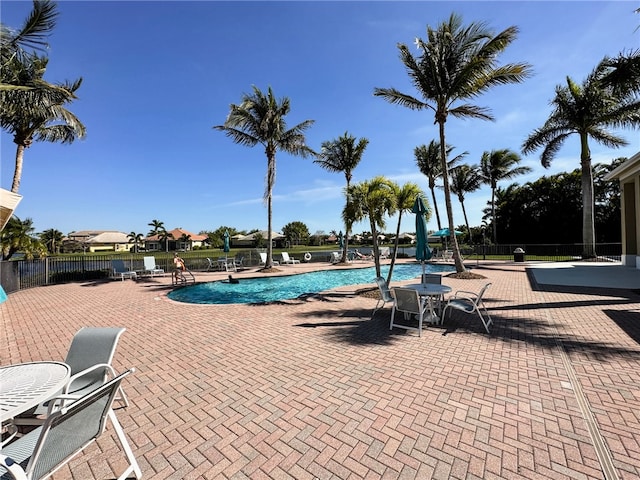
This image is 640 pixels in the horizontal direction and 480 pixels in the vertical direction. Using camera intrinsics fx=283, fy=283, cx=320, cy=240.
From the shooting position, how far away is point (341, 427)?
2.85 m

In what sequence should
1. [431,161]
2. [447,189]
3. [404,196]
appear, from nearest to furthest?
[404,196]
[447,189]
[431,161]

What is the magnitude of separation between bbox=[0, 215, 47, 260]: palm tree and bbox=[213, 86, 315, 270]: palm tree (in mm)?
10936

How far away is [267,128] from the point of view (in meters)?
17.5

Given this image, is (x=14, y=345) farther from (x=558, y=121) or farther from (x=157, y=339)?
(x=558, y=121)

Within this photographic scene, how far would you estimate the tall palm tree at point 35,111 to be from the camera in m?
9.13

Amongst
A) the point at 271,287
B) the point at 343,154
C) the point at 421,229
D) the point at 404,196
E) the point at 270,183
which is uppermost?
the point at 343,154

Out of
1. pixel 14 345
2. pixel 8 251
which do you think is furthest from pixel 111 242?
pixel 14 345

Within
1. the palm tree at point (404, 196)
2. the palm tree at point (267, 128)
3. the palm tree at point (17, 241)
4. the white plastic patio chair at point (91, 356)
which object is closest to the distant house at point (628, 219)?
the palm tree at point (404, 196)

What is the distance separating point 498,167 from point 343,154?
19878 millimetres

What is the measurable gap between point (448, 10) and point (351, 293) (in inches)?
516

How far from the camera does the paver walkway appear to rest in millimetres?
2389

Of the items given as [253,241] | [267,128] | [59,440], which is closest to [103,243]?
[253,241]

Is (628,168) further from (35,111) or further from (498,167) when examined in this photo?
(35,111)

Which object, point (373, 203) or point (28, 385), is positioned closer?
point (28, 385)
